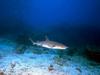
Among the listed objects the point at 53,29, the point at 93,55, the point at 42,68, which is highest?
the point at 53,29

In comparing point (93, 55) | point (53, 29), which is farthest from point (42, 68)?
point (53, 29)

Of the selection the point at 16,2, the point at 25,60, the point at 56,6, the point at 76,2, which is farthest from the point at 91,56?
the point at 56,6

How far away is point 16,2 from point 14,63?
48.8 meters

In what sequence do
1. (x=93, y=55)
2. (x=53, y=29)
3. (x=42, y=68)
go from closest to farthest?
(x=42, y=68)
(x=93, y=55)
(x=53, y=29)

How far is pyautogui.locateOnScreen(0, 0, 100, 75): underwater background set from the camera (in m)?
11.5

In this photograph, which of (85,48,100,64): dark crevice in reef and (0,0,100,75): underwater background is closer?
(85,48,100,64): dark crevice in reef

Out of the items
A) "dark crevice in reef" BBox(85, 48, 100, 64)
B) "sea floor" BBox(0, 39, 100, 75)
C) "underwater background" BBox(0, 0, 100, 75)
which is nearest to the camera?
"sea floor" BBox(0, 39, 100, 75)

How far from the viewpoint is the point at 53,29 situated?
29.9 meters

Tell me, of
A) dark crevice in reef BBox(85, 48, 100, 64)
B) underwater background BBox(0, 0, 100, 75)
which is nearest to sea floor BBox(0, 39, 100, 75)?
underwater background BBox(0, 0, 100, 75)

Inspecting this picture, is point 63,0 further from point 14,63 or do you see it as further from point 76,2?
point 14,63

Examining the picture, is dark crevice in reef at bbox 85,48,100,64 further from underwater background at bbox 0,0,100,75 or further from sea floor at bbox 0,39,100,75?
sea floor at bbox 0,39,100,75

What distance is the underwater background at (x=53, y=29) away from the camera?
1147 cm

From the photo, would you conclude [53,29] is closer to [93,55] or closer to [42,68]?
[93,55]

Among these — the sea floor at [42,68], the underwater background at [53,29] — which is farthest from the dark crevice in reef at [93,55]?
the sea floor at [42,68]
